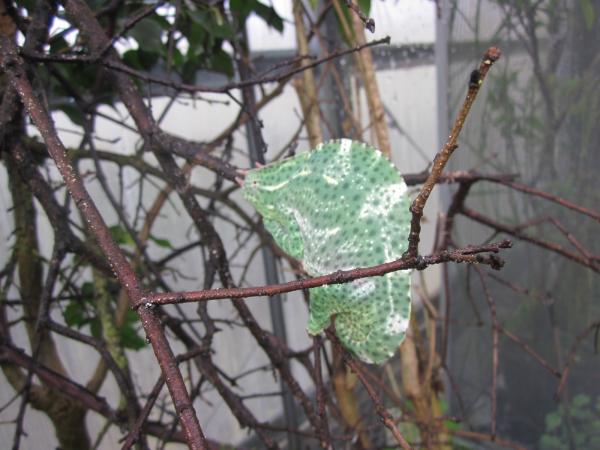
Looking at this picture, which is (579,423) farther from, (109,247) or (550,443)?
(109,247)


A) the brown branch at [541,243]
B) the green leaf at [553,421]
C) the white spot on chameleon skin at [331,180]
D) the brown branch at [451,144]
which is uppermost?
the brown branch at [451,144]

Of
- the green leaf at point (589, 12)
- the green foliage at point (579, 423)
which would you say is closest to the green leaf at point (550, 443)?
the green foliage at point (579, 423)

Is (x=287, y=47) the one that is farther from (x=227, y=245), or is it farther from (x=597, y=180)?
(x=597, y=180)

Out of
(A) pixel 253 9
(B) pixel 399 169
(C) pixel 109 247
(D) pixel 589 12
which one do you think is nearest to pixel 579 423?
(B) pixel 399 169

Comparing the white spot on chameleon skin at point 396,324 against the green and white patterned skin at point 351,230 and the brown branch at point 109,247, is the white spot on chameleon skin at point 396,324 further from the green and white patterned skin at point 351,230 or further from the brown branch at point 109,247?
the brown branch at point 109,247

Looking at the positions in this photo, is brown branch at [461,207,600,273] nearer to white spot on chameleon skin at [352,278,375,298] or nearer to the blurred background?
the blurred background

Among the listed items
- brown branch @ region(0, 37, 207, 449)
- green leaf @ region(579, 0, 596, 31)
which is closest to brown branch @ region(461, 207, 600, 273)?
green leaf @ region(579, 0, 596, 31)
